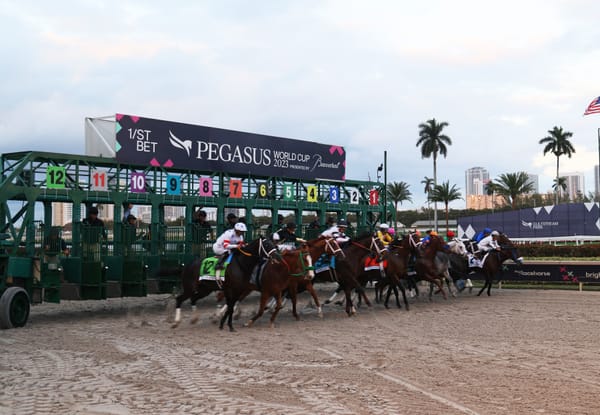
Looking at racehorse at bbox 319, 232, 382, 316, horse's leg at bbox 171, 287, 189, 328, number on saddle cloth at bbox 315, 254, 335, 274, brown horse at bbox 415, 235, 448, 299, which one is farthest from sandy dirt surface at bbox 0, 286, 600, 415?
brown horse at bbox 415, 235, 448, 299

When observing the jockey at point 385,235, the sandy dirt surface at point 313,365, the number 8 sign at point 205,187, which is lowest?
the sandy dirt surface at point 313,365

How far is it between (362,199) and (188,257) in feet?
29.7

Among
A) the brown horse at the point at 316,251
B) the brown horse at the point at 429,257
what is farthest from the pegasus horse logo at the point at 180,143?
the brown horse at the point at 429,257

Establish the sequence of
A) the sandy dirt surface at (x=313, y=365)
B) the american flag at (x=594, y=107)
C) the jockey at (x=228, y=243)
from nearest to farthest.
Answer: the sandy dirt surface at (x=313, y=365) < the jockey at (x=228, y=243) < the american flag at (x=594, y=107)

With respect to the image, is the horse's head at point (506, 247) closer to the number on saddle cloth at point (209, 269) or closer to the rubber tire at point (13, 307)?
the number on saddle cloth at point (209, 269)

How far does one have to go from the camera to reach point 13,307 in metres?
12.1

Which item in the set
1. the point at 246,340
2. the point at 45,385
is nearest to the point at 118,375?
the point at 45,385

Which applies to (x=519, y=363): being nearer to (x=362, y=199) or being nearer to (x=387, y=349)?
(x=387, y=349)

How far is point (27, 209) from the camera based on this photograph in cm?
1331

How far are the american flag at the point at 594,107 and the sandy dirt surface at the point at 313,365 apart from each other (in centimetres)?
2278

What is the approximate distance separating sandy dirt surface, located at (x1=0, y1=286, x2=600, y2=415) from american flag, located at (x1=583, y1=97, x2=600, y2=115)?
897 inches

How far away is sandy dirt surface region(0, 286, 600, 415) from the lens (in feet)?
20.2

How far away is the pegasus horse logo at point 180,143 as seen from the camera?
17.5m

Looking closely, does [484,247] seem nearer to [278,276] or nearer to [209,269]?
[278,276]
